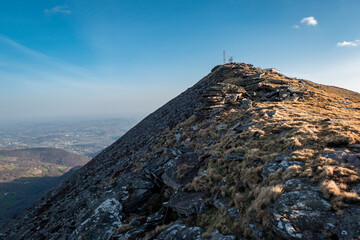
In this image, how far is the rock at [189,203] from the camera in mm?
9266

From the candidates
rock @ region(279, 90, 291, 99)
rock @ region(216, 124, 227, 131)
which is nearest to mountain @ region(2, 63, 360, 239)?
rock @ region(216, 124, 227, 131)

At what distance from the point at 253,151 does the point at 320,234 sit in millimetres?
6800

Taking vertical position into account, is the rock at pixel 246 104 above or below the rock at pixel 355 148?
above

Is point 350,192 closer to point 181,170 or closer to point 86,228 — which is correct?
point 181,170

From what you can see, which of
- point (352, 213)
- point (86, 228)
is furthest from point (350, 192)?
point (86, 228)

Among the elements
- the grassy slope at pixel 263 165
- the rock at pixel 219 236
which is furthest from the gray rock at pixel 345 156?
the rock at pixel 219 236

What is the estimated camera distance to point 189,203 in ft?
32.2

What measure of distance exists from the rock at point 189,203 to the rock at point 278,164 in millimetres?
3904

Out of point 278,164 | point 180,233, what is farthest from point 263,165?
point 180,233

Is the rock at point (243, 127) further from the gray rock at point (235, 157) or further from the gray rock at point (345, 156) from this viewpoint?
the gray rock at point (345, 156)

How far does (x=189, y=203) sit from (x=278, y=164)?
6001mm

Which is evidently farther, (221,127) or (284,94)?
(284,94)

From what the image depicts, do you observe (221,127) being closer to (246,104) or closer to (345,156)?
(246,104)

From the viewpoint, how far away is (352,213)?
5.52 meters
